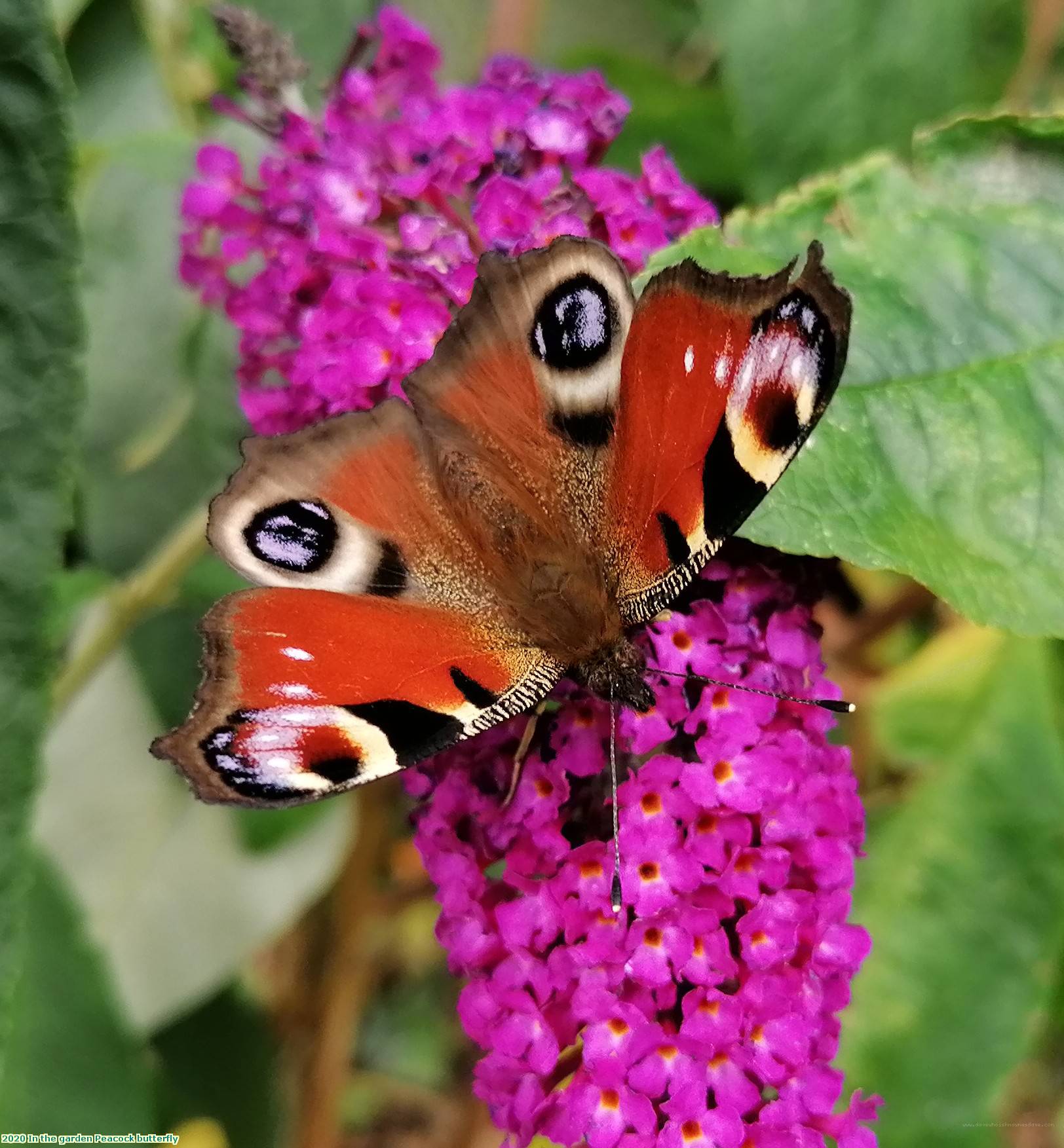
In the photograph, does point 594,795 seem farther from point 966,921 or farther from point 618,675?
point 966,921

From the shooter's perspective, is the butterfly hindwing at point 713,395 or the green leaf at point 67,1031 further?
the green leaf at point 67,1031

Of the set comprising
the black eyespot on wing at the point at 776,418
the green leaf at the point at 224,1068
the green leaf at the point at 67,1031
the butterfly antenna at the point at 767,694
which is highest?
the black eyespot on wing at the point at 776,418

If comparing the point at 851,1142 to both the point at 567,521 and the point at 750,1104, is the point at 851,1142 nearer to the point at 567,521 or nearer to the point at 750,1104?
the point at 750,1104

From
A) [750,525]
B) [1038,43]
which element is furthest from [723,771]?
[1038,43]

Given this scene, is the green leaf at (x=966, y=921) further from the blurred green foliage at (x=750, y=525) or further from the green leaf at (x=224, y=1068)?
the green leaf at (x=224, y=1068)

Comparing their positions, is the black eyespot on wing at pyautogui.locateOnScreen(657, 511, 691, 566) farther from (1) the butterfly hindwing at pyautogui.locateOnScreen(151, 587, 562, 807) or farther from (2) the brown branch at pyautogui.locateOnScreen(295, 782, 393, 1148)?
(2) the brown branch at pyautogui.locateOnScreen(295, 782, 393, 1148)

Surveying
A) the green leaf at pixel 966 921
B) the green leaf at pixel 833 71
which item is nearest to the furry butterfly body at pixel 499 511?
the green leaf at pixel 833 71

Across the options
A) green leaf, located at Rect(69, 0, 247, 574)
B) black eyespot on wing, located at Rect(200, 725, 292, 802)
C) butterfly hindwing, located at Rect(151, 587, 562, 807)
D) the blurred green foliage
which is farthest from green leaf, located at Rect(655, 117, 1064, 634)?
green leaf, located at Rect(69, 0, 247, 574)
